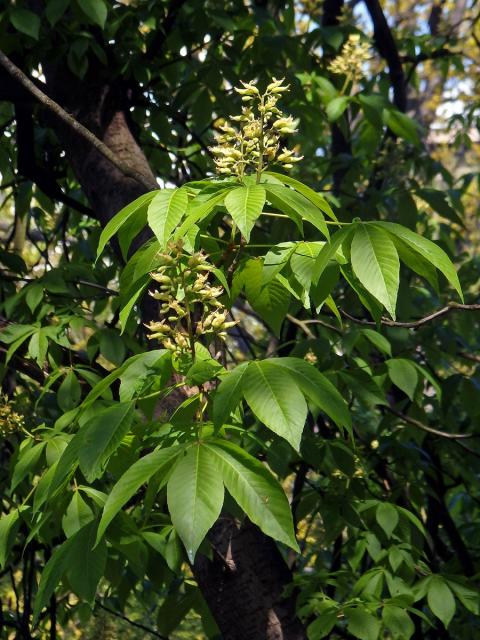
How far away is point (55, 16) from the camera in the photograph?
2.38 metres

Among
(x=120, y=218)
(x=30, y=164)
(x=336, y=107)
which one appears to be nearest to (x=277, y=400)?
(x=120, y=218)

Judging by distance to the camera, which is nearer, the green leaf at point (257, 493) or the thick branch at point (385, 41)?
the green leaf at point (257, 493)

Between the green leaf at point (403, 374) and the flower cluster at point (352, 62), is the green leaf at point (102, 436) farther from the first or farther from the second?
the flower cluster at point (352, 62)

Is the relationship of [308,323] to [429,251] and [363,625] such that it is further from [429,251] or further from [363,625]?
[429,251]

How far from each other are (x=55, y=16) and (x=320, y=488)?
1558mm

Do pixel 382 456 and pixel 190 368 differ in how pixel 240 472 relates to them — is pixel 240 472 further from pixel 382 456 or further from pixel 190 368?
pixel 382 456

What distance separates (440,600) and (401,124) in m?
1.50

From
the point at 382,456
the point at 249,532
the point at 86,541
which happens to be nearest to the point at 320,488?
the point at 382,456

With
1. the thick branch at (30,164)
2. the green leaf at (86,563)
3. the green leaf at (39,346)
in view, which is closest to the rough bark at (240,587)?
the green leaf at (86,563)

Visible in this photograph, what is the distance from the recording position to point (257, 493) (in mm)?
1225

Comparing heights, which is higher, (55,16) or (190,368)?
(55,16)

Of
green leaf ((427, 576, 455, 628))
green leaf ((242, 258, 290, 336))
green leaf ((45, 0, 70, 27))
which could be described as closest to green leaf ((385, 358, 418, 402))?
green leaf ((427, 576, 455, 628))

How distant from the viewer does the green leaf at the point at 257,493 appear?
47.1 inches

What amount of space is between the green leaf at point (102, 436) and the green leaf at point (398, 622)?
108cm
